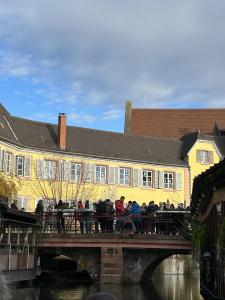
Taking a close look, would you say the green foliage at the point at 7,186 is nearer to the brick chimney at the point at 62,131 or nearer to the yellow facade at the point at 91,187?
the yellow facade at the point at 91,187

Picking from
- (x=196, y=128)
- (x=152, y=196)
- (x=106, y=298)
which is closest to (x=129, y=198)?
(x=152, y=196)

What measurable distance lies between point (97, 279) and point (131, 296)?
5.97 meters

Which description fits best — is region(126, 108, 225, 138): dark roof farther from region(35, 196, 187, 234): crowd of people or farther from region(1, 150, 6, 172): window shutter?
region(35, 196, 187, 234): crowd of people

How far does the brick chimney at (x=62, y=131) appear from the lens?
1920 inches

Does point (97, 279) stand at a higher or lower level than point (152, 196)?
lower

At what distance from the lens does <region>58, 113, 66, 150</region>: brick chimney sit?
48756 millimetres

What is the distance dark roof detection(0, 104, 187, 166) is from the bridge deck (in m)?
18.0

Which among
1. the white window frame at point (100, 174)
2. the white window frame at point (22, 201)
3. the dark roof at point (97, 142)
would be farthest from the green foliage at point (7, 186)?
the white window frame at point (100, 174)

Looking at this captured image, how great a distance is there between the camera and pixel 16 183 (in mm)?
44406

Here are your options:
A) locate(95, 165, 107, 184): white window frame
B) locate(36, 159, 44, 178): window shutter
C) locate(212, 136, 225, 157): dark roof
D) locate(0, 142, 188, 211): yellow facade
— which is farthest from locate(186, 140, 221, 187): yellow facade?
locate(36, 159, 44, 178): window shutter

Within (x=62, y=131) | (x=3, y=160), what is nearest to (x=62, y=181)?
(x=62, y=131)

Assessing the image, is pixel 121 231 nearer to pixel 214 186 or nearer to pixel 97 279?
pixel 97 279

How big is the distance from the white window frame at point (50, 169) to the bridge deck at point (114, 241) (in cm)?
1982

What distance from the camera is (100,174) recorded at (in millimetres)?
49781
